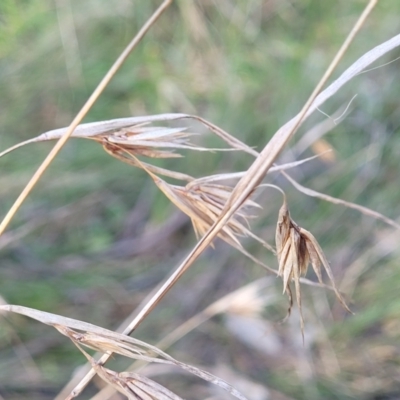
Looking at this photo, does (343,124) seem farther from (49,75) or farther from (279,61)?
(49,75)

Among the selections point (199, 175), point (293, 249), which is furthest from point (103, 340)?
point (199, 175)

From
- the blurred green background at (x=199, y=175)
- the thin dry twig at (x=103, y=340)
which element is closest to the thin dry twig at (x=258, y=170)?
the thin dry twig at (x=103, y=340)

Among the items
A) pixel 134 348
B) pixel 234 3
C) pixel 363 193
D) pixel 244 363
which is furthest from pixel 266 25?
pixel 134 348

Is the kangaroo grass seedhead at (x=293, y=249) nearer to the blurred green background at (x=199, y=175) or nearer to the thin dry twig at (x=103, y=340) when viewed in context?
the thin dry twig at (x=103, y=340)

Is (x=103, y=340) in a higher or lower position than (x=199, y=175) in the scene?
lower

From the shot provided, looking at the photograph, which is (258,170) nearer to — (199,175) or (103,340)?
(103,340)

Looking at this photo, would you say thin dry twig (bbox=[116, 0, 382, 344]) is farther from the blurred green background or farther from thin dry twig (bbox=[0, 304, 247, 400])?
the blurred green background

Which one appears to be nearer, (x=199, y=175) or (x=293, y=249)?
(x=293, y=249)

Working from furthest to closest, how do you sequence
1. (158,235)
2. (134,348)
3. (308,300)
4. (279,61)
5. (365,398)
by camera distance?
(279,61)
(158,235)
(308,300)
(365,398)
(134,348)
